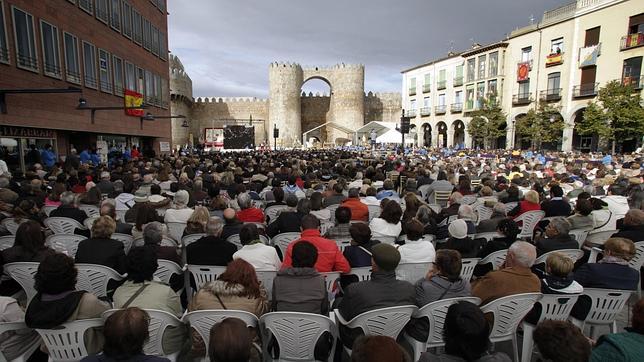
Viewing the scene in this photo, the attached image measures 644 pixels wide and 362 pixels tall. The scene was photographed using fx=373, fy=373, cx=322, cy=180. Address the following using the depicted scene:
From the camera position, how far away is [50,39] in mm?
12867

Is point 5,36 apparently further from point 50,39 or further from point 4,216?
point 4,216

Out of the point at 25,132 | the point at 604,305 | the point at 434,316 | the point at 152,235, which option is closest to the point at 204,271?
the point at 152,235

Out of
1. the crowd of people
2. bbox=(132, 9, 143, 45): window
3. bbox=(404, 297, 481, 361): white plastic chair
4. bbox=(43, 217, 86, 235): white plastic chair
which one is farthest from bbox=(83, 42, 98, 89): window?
bbox=(404, 297, 481, 361): white plastic chair

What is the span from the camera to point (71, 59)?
14.2 m

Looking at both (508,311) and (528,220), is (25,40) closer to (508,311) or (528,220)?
(528,220)

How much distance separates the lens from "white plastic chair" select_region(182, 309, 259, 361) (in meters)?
2.51

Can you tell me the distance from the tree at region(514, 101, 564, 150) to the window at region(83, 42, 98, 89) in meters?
27.2

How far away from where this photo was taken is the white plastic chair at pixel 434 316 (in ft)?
8.89

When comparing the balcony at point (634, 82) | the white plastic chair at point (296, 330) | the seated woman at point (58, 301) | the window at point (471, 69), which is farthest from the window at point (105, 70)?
the window at point (471, 69)

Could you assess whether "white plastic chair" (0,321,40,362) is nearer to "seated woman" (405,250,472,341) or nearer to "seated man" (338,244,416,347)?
"seated man" (338,244,416,347)

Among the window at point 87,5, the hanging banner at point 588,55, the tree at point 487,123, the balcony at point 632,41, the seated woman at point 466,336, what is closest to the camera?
the seated woman at point 466,336

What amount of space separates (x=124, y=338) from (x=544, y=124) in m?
30.5

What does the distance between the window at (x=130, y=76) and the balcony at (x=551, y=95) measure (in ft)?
90.3

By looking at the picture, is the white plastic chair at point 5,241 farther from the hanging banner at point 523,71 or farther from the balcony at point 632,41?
the hanging banner at point 523,71
